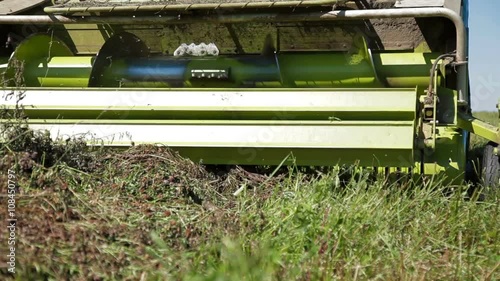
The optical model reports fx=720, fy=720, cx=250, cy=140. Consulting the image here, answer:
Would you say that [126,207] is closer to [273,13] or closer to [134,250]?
[134,250]

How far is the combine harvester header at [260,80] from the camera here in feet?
13.4

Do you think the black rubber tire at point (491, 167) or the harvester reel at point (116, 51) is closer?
the black rubber tire at point (491, 167)

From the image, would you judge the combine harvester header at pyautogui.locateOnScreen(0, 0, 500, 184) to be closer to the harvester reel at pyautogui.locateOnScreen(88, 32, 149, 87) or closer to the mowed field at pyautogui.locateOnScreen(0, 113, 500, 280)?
the harvester reel at pyautogui.locateOnScreen(88, 32, 149, 87)

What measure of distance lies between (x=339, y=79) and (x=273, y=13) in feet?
2.05

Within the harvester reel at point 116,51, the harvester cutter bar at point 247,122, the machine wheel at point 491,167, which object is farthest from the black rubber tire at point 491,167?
the harvester reel at point 116,51

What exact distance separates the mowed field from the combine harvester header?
224mm

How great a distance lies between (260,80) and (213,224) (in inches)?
75.7

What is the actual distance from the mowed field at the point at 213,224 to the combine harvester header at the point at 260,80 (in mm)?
224

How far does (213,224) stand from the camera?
297 cm

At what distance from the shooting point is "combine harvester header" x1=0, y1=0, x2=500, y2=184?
161 inches

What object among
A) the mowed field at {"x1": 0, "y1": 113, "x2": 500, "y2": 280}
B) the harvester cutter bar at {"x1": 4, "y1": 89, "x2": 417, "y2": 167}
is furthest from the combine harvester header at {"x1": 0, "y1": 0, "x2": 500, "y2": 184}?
the mowed field at {"x1": 0, "y1": 113, "x2": 500, "y2": 280}

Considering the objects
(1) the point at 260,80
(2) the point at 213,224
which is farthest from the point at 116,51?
(2) the point at 213,224

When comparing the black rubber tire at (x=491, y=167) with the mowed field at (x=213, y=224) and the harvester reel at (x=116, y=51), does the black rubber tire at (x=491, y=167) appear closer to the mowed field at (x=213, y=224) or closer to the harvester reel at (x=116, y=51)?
the mowed field at (x=213, y=224)

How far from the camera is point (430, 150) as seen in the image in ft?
13.4
